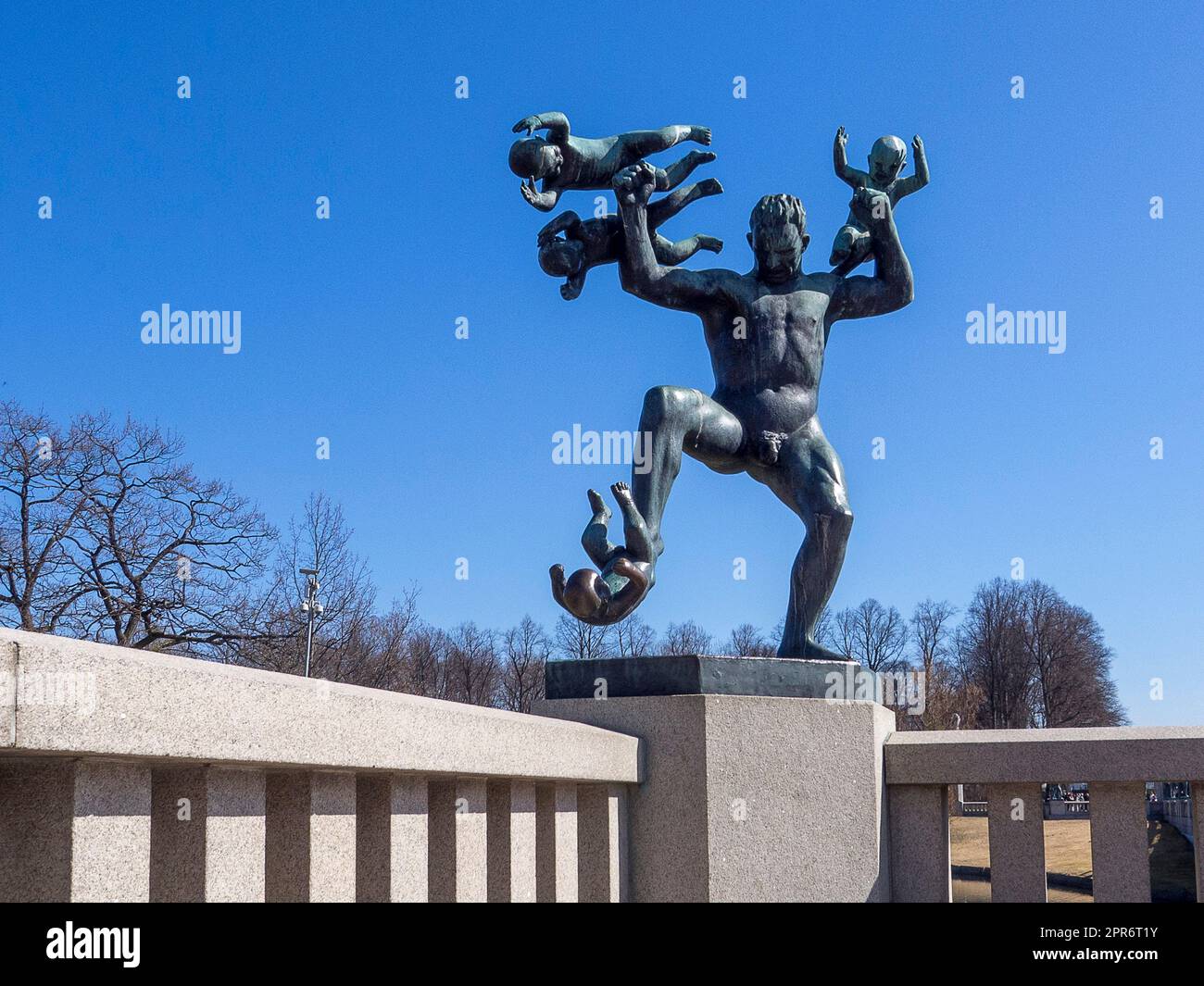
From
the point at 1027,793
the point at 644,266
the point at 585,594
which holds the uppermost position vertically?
the point at 644,266

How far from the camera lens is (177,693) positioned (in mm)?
2393

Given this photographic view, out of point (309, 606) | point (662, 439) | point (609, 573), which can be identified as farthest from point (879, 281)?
point (309, 606)

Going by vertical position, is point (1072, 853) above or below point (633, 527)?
below

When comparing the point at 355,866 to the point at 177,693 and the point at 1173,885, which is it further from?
the point at 1173,885

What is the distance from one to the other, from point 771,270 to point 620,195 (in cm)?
78

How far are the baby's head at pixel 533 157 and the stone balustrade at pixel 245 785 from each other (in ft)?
8.96

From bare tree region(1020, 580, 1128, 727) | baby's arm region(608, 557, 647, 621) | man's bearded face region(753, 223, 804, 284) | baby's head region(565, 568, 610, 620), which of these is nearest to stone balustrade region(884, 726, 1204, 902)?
baby's arm region(608, 557, 647, 621)

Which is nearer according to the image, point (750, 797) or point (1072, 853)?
point (750, 797)

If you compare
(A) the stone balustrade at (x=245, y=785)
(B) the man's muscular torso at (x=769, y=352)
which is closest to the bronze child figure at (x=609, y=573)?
(B) the man's muscular torso at (x=769, y=352)

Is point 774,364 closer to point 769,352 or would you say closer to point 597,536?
point 769,352

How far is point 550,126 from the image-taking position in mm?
6008

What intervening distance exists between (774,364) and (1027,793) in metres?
2.16
